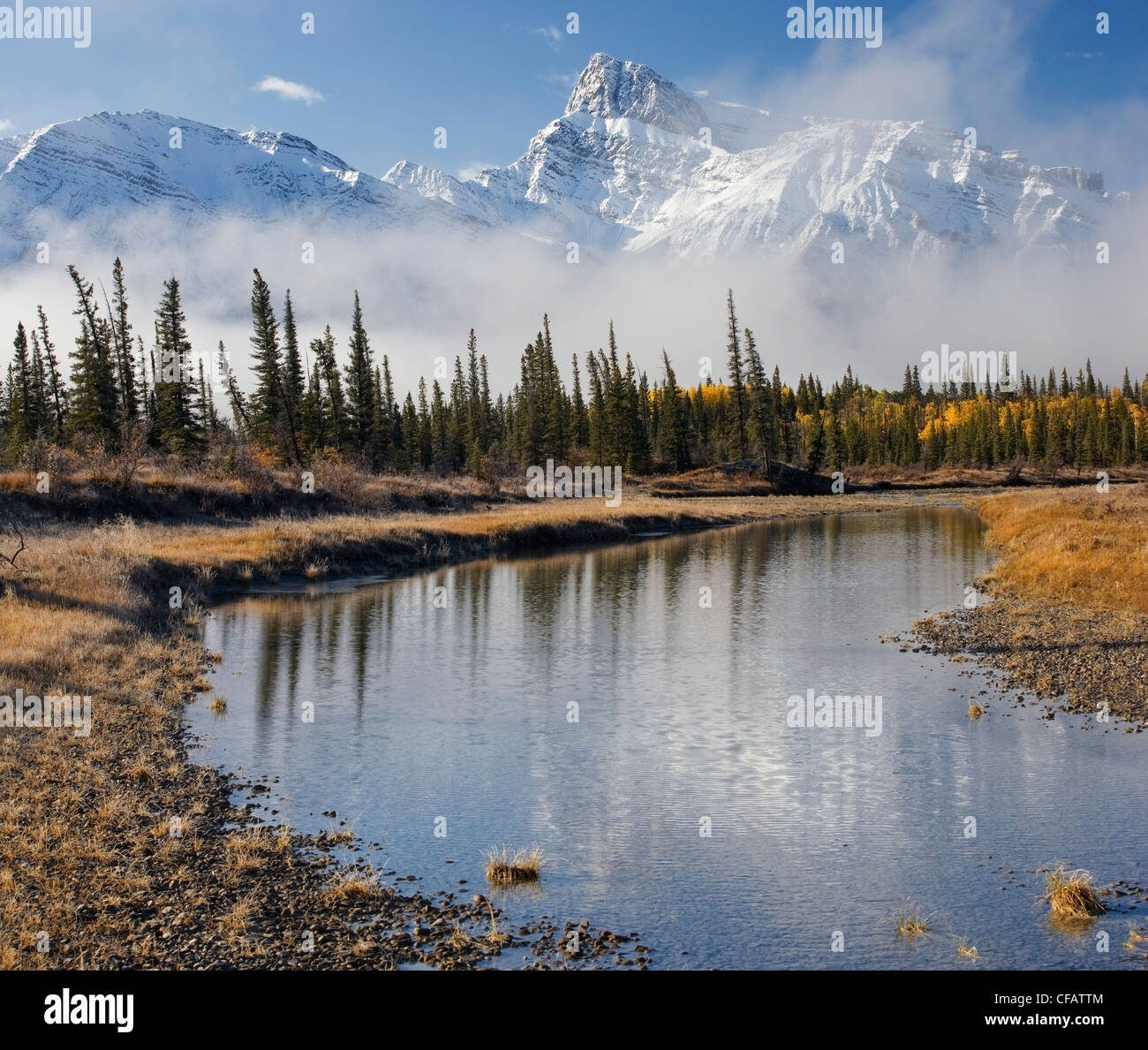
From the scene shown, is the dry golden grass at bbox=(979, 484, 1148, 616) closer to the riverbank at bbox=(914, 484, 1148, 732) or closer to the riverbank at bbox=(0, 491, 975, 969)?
the riverbank at bbox=(914, 484, 1148, 732)

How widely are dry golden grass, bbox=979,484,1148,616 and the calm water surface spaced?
185 inches

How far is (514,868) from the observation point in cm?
1240

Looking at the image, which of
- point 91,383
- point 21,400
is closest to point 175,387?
point 91,383

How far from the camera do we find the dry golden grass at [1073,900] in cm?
1119

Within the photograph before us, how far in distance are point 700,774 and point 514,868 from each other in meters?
5.20

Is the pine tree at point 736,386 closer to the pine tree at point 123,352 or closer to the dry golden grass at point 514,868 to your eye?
the pine tree at point 123,352

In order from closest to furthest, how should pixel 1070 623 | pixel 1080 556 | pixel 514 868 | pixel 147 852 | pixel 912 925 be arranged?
pixel 912 925, pixel 514 868, pixel 147 852, pixel 1070 623, pixel 1080 556

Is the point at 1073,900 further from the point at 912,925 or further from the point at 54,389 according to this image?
the point at 54,389

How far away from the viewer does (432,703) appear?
71.6 ft

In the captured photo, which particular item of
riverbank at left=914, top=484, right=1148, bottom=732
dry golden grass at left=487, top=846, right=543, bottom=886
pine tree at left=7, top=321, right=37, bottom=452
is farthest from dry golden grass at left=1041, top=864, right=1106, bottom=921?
pine tree at left=7, top=321, right=37, bottom=452

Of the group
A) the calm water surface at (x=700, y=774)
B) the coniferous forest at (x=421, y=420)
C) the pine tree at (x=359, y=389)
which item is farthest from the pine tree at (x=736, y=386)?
the calm water surface at (x=700, y=774)
